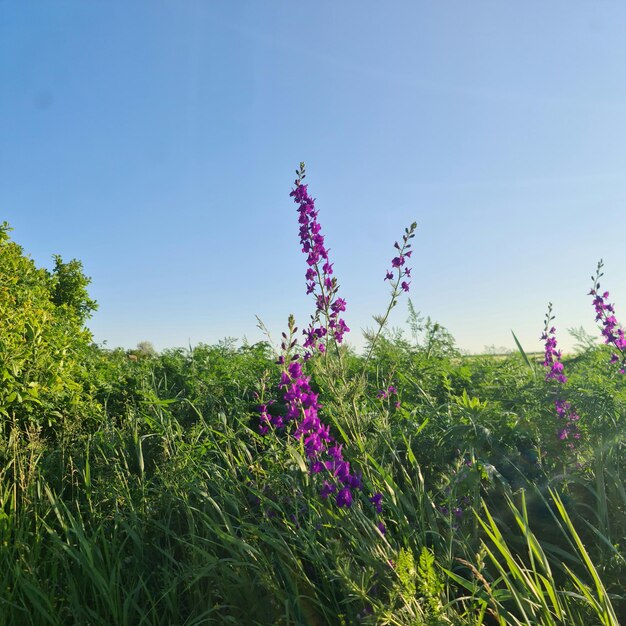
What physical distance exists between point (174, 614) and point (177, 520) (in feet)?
2.90

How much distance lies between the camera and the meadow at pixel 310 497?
8.44ft

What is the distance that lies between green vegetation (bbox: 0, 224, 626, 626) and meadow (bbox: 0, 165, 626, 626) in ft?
0.07

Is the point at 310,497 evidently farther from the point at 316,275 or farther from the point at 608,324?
the point at 608,324

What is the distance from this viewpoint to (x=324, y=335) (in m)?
3.65

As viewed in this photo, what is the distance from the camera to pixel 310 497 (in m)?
2.99

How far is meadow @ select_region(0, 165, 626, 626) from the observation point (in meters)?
2.57

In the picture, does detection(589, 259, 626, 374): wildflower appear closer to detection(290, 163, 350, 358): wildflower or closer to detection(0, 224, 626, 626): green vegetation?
detection(0, 224, 626, 626): green vegetation

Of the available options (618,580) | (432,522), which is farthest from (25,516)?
(618,580)

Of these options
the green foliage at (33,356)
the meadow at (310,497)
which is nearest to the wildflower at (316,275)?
the meadow at (310,497)

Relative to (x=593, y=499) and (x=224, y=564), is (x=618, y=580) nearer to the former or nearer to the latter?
(x=593, y=499)

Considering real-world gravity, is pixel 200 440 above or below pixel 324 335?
below

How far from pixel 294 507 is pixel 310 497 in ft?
0.53

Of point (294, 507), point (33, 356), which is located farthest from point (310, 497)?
point (33, 356)

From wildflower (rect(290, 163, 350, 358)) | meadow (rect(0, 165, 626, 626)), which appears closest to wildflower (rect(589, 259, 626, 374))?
meadow (rect(0, 165, 626, 626))
